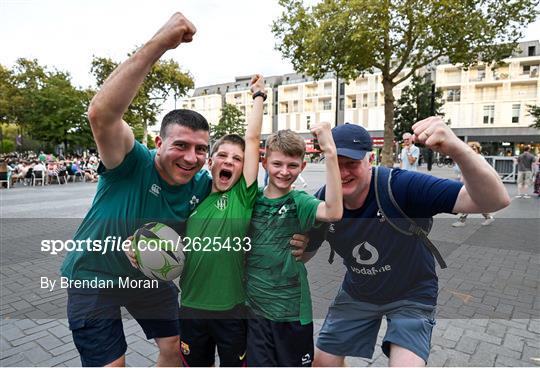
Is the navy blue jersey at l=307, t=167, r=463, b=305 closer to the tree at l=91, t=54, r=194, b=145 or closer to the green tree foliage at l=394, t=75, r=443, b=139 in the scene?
the tree at l=91, t=54, r=194, b=145

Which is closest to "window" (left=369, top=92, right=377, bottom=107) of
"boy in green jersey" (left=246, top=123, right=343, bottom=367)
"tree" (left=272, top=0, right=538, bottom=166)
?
"tree" (left=272, top=0, right=538, bottom=166)

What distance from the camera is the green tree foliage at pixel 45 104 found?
30219 mm

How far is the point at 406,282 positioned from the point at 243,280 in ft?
3.50

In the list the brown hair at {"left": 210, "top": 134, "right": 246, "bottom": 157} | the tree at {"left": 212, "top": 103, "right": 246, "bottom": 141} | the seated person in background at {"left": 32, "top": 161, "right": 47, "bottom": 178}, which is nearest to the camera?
the brown hair at {"left": 210, "top": 134, "right": 246, "bottom": 157}

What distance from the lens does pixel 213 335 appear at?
2.06 metres

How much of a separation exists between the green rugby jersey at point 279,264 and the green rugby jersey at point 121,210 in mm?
543

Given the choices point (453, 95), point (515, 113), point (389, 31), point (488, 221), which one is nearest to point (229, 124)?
point (453, 95)

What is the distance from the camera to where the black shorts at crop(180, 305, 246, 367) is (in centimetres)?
204

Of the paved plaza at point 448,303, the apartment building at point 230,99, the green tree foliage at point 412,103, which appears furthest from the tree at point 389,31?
the apartment building at point 230,99

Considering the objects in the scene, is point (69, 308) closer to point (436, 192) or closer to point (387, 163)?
point (436, 192)

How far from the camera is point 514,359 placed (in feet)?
9.76

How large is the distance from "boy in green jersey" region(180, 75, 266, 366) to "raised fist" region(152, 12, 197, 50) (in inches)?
30.3

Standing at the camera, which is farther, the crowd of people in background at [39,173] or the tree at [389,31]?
the crowd of people in background at [39,173]

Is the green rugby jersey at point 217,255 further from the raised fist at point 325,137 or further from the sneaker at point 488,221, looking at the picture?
the sneaker at point 488,221
